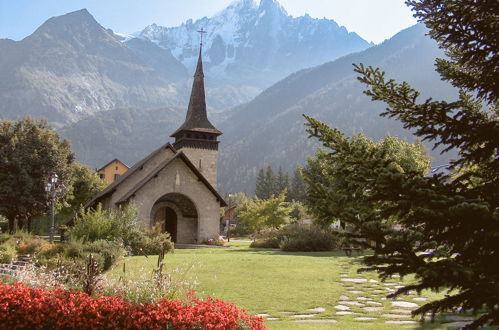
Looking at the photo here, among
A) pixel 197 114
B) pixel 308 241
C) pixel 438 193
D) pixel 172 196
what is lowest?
pixel 308 241

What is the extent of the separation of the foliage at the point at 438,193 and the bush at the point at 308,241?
20351 millimetres

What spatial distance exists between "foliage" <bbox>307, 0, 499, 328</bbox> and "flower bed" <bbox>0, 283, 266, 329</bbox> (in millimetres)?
2992

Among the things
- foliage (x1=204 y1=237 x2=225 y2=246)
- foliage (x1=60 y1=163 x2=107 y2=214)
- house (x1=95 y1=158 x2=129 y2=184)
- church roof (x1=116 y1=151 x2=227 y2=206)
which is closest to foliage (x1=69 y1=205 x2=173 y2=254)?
church roof (x1=116 y1=151 x2=227 y2=206)

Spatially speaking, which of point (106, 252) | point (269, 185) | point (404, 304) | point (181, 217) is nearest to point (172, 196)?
point (181, 217)

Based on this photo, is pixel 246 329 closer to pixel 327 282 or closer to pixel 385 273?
pixel 385 273

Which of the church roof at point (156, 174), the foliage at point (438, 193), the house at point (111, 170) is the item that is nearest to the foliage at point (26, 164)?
the church roof at point (156, 174)

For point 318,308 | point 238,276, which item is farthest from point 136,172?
point 318,308

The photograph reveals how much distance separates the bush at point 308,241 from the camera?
24547 mm

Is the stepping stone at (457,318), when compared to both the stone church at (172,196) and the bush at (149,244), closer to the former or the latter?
the bush at (149,244)

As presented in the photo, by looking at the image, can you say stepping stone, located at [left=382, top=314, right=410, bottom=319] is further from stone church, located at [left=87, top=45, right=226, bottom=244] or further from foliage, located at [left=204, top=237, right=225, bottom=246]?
foliage, located at [left=204, top=237, right=225, bottom=246]

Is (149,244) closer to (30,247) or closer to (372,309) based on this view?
(30,247)

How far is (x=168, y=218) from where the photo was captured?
116ft

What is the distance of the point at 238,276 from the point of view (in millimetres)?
12992

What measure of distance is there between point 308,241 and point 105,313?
63.1 feet
